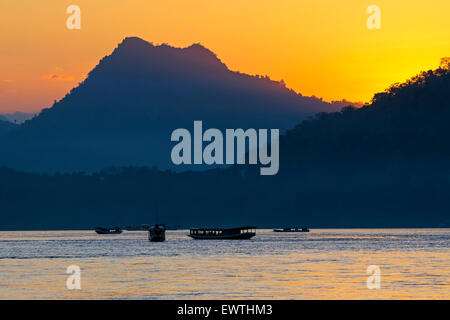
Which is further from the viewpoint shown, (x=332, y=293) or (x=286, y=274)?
(x=286, y=274)

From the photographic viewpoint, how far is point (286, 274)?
104 meters

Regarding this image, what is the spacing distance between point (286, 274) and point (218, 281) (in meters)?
14.5

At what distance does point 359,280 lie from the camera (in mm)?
91875
